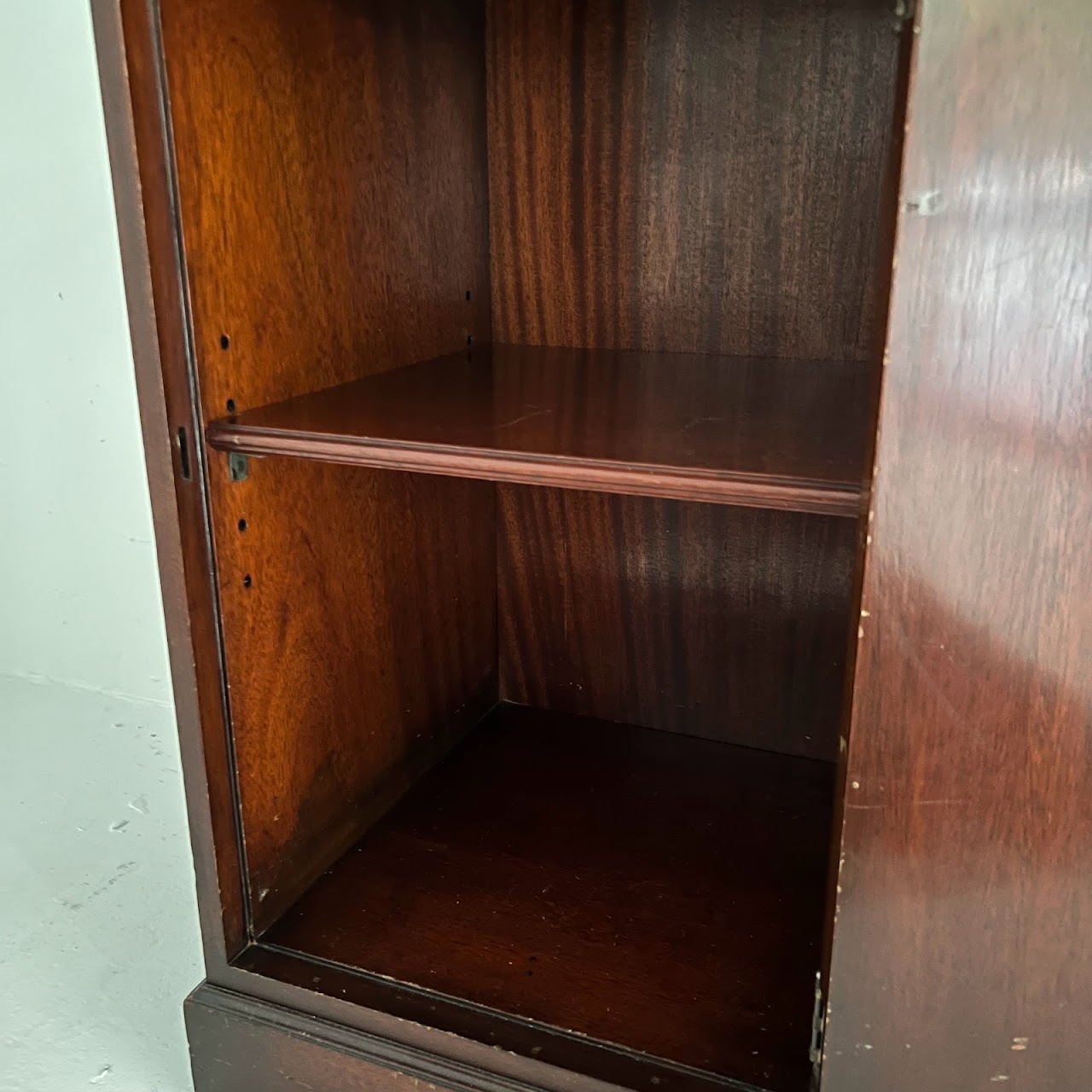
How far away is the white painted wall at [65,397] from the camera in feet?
5.48

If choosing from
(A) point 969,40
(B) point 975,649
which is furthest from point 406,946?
(A) point 969,40

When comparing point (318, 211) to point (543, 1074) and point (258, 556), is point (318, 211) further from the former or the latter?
point (543, 1074)

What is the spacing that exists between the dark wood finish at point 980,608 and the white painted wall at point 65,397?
50.4 inches

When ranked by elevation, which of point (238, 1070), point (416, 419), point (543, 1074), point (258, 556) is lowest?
point (238, 1070)

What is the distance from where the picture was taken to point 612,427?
895 mm

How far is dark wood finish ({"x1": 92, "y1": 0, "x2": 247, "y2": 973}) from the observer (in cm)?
80

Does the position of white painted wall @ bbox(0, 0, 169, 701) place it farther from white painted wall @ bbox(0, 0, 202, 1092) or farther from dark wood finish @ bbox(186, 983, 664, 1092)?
dark wood finish @ bbox(186, 983, 664, 1092)

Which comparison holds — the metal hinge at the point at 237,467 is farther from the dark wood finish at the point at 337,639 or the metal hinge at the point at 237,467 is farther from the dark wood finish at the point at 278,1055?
the dark wood finish at the point at 278,1055

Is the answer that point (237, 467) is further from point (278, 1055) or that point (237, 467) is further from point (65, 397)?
point (65, 397)

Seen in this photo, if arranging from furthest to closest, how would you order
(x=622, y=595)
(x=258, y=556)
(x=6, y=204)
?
1. (x=6, y=204)
2. (x=622, y=595)
3. (x=258, y=556)

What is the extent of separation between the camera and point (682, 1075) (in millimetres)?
894

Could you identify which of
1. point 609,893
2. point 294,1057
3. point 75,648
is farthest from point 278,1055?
point 75,648

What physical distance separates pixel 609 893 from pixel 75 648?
4.37 ft

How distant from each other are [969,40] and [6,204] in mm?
1635
